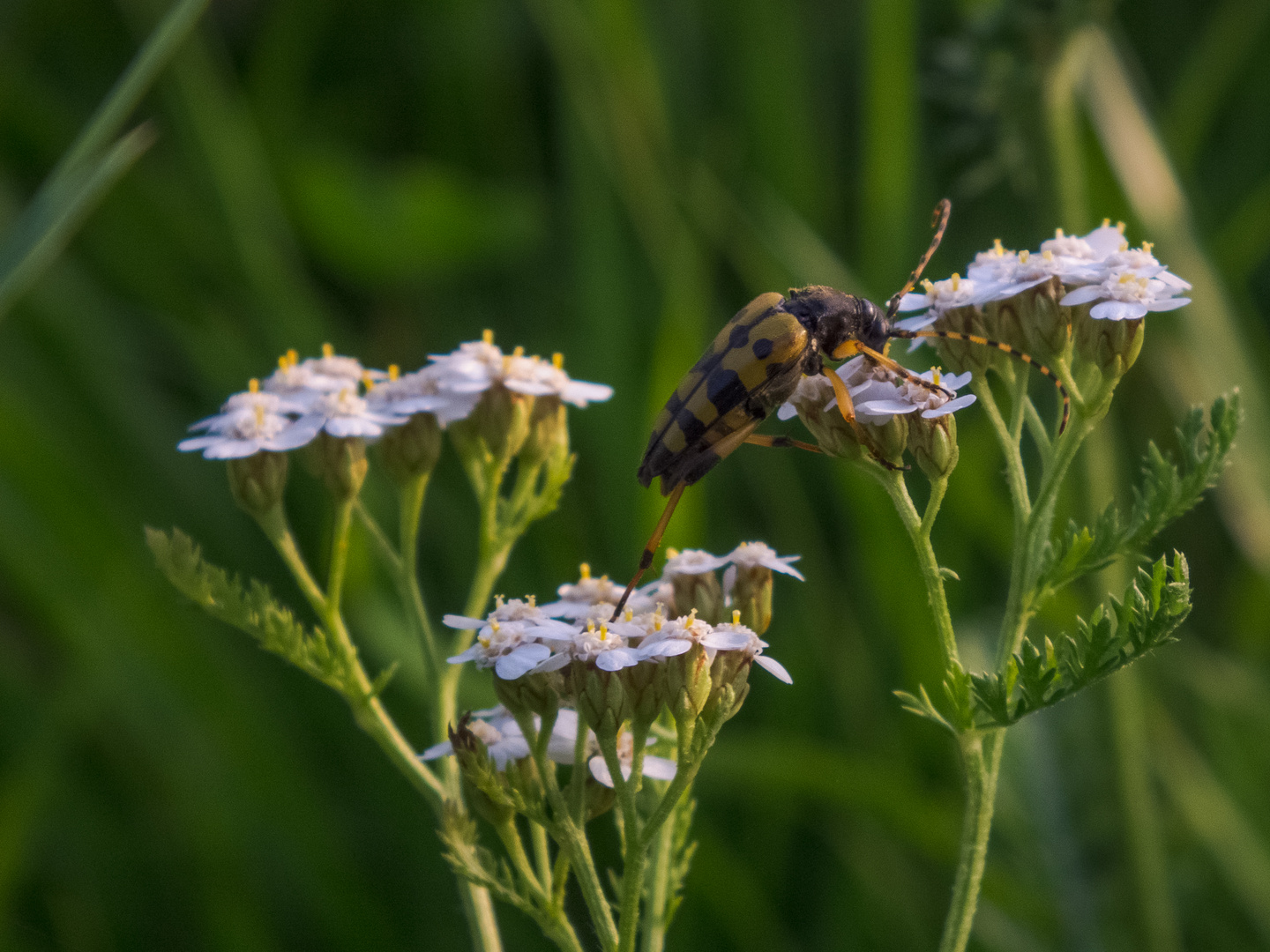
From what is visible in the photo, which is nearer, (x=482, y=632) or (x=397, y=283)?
(x=482, y=632)

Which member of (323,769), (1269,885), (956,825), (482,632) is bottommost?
(1269,885)

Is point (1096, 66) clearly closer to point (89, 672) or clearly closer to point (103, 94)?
point (89, 672)

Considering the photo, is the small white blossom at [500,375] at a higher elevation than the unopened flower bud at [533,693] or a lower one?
higher

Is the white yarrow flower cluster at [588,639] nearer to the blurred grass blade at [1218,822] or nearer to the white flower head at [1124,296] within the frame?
the white flower head at [1124,296]

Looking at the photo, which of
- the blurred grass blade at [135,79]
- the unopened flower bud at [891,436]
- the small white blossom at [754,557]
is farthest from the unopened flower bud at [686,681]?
the blurred grass blade at [135,79]

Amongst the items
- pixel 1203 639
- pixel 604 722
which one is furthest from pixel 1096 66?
pixel 604 722

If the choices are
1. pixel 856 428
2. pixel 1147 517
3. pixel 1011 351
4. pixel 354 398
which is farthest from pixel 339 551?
pixel 1147 517

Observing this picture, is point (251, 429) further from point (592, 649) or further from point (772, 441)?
point (772, 441)
